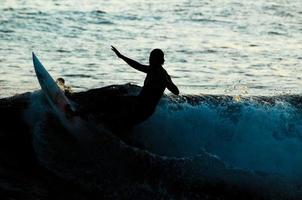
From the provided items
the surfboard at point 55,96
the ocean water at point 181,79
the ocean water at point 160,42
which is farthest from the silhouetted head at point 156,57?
the ocean water at point 160,42

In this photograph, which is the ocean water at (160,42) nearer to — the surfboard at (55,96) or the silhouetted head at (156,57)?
the surfboard at (55,96)

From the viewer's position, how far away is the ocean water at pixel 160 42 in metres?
23.3

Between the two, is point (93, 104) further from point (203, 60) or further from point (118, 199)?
point (203, 60)

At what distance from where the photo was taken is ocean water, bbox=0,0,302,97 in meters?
23.3

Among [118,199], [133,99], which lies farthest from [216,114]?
[118,199]

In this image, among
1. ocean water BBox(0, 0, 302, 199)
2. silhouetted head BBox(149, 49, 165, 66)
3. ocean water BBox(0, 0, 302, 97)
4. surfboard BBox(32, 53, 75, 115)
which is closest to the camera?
silhouetted head BBox(149, 49, 165, 66)

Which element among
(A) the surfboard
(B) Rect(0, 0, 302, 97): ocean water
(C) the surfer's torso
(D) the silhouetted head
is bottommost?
(B) Rect(0, 0, 302, 97): ocean water

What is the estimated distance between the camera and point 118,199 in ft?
37.5

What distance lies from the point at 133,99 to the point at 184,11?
30593 mm

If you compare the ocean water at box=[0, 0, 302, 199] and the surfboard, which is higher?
the surfboard

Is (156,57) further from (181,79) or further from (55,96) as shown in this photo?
(181,79)

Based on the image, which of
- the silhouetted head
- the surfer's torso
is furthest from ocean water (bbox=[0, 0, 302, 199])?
the silhouetted head

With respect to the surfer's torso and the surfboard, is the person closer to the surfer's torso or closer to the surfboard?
the surfer's torso

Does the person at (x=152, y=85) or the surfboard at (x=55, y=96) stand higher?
the person at (x=152, y=85)
